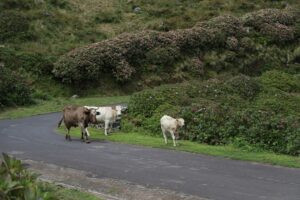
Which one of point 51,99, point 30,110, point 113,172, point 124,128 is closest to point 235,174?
point 113,172

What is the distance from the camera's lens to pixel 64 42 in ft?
168

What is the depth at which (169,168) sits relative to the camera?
16250 millimetres

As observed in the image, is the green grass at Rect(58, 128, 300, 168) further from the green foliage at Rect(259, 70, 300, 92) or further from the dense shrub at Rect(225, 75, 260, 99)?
the green foliage at Rect(259, 70, 300, 92)

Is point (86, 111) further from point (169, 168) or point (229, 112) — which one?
point (169, 168)

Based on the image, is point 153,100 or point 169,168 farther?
point 153,100

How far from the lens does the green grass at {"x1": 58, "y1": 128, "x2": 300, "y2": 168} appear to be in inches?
Answer: 674

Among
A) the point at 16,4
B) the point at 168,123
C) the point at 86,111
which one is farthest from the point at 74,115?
the point at 16,4

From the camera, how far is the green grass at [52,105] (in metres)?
33.5

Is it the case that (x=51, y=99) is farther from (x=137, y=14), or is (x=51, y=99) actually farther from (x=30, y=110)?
(x=137, y=14)

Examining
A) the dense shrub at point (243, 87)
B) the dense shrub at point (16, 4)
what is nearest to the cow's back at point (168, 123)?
the dense shrub at point (243, 87)

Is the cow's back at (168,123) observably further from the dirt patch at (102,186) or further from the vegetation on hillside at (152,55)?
the dirt patch at (102,186)

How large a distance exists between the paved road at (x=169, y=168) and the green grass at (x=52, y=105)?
10614mm

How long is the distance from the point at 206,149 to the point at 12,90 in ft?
70.2

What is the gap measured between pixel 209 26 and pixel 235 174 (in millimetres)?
38053
